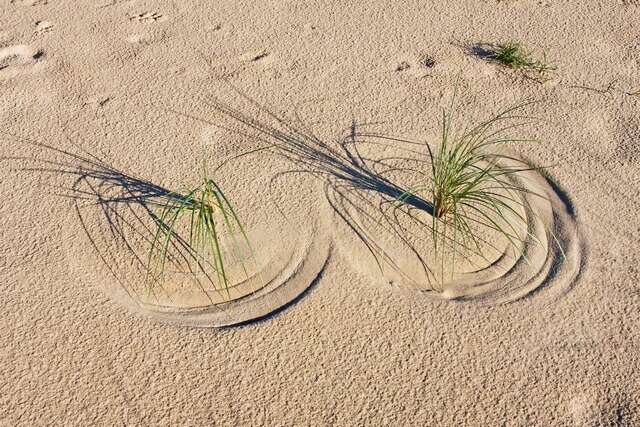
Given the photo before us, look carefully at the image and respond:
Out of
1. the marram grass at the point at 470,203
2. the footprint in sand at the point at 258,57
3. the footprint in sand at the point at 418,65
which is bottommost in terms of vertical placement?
the marram grass at the point at 470,203

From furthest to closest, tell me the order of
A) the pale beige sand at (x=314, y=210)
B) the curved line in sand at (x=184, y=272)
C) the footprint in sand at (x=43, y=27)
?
the footprint in sand at (x=43, y=27) → the curved line in sand at (x=184, y=272) → the pale beige sand at (x=314, y=210)

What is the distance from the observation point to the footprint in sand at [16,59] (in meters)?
2.84

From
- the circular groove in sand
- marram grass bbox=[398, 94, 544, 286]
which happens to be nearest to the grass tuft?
marram grass bbox=[398, 94, 544, 286]

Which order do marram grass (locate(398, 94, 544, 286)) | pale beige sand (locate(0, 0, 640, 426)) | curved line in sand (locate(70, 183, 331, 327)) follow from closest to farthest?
pale beige sand (locate(0, 0, 640, 426)) → curved line in sand (locate(70, 183, 331, 327)) → marram grass (locate(398, 94, 544, 286))

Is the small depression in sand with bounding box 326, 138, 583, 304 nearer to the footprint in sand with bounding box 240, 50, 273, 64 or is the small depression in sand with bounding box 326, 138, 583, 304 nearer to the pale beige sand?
the pale beige sand

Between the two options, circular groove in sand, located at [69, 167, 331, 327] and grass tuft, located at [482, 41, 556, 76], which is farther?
grass tuft, located at [482, 41, 556, 76]

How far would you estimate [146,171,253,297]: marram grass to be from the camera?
211 cm

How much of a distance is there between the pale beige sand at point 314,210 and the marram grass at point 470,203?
18 cm

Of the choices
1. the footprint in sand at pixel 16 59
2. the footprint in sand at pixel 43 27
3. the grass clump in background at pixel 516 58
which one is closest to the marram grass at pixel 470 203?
the grass clump in background at pixel 516 58

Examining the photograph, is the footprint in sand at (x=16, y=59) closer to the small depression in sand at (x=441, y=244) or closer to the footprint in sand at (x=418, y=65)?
the small depression in sand at (x=441, y=244)

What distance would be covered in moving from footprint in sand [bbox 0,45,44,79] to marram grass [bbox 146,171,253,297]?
44.6 inches

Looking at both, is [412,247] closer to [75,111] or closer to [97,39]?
[75,111]

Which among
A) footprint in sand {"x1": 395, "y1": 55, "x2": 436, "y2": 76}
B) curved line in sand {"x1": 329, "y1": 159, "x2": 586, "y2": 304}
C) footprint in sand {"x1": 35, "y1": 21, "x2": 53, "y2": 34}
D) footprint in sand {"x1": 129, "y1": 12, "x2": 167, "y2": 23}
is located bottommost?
curved line in sand {"x1": 329, "y1": 159, "x2": 586, "y2": 304}

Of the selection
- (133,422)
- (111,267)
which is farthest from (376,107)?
(133,422)
